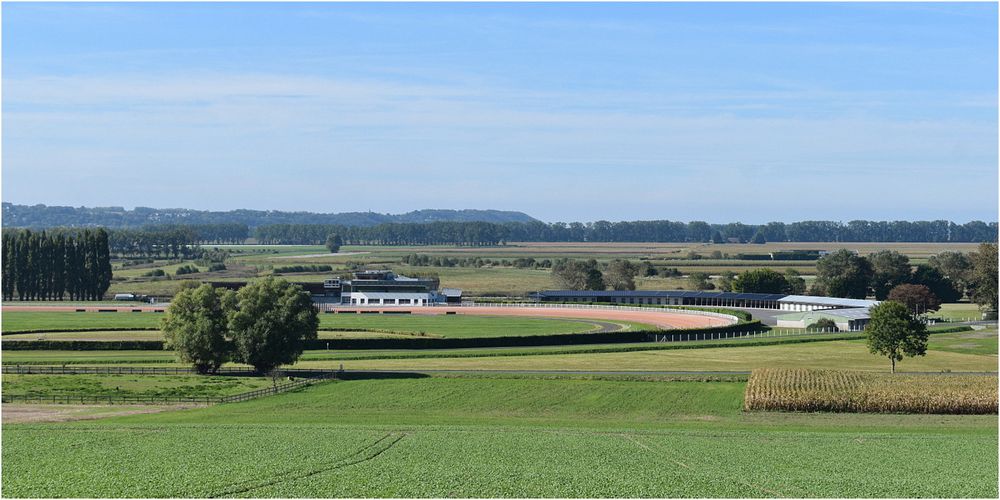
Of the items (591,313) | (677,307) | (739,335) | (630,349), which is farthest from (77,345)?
(677,307)

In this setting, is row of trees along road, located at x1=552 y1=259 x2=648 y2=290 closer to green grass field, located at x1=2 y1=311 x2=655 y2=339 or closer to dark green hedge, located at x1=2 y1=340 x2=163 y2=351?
green grass field, located at x1=2 y1=311 x2=655 y2=339

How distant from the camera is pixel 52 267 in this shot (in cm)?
15975

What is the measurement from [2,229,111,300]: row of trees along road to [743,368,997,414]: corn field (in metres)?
119

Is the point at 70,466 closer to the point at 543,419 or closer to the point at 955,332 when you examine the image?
the point at 543,419

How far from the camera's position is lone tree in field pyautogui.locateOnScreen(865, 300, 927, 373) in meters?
76.9

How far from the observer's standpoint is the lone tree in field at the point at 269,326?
73938 mm

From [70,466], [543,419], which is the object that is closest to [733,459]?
[543,419]

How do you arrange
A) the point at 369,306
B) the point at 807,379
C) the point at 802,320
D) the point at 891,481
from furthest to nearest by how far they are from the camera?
the point at 369,306 → the point at 802,320 → the point at 807,379 → the point at 891,481

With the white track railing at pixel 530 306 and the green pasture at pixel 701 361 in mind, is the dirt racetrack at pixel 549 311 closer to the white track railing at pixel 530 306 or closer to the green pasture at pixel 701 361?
the white track railing at pixel 530 306

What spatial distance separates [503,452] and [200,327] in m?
38.7

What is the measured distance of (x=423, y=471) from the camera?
119ft

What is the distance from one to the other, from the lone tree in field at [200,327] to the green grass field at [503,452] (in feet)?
49.4

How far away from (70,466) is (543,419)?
2333 cm

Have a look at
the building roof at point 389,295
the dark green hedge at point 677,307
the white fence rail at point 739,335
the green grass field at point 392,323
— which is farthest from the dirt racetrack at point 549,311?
the white fence rail at point 739,335
